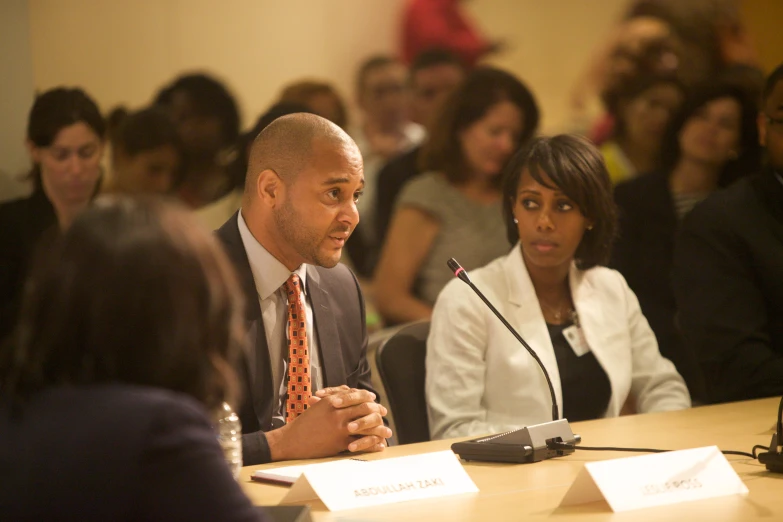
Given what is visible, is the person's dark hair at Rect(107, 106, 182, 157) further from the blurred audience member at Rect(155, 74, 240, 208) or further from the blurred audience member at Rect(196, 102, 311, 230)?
the blurred audience member at Rect(196, 102, 311, 230)

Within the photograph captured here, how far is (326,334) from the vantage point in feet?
7.93

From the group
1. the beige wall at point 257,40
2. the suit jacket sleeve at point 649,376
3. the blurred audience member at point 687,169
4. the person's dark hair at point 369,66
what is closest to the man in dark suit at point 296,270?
the suit jacket sleeve at point 649,376

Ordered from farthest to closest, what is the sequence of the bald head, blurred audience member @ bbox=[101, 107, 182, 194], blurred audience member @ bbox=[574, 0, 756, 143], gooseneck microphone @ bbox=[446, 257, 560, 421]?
blurred audience member @ bbox=[574, 0, 756, 143], blurred audience member @ bbox=[101, 107, 182, 194], the bald head, gooseneck microphone @ bbox=[446, 257, 560, 421]

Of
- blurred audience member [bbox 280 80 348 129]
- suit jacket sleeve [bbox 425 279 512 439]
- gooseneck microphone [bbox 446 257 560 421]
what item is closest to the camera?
gooseneck microphone [bbox 446 257 560 421]

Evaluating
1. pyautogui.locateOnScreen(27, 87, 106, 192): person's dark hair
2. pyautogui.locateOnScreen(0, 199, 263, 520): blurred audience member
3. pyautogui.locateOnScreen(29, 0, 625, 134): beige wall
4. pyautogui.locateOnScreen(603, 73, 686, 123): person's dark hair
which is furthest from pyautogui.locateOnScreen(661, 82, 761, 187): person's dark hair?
pyautogui.locateOnScreen(0, 199, 263, 520): blurred audience member

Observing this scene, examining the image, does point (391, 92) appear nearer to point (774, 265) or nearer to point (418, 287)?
point (418, 287)

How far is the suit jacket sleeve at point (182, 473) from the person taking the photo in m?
1.09

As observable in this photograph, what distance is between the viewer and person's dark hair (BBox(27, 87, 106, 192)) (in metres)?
3.36

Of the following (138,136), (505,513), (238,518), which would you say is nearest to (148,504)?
(238,518)

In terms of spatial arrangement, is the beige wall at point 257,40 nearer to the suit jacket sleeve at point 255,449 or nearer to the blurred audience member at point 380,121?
the blurred audience member at point 380,121

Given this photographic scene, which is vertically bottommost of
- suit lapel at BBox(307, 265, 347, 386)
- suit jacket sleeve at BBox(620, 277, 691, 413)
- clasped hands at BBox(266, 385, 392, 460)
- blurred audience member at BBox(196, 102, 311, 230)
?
suit jacket sleeve at BBox(620, 277, 691, 413)

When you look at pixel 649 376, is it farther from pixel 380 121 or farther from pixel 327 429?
pixel 380 121

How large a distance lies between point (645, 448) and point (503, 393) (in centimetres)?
61

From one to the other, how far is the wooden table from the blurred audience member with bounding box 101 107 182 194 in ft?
5.67
